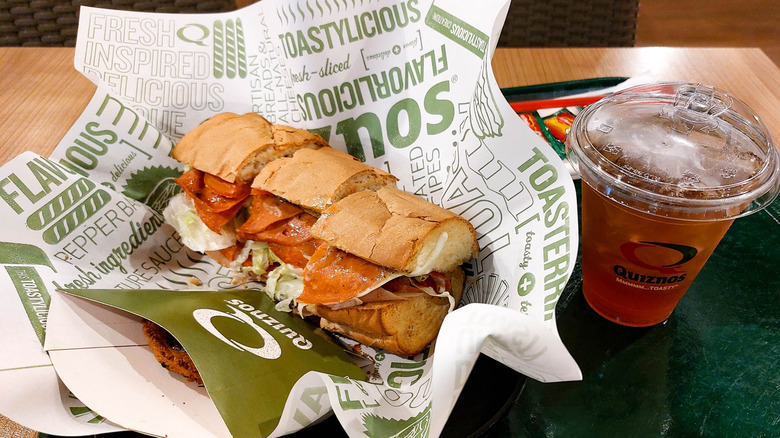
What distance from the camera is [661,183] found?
1.04 m

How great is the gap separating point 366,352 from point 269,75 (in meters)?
0.87

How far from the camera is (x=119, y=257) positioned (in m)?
1.56

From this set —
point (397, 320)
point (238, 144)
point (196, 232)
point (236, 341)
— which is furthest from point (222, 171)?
point (397, 320)

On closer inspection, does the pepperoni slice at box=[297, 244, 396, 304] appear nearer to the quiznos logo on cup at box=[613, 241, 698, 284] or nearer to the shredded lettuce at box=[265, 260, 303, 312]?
the shredded lettuce at box=[265, 260, 303, 312]

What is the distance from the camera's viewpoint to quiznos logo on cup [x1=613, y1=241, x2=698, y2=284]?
1127 mm

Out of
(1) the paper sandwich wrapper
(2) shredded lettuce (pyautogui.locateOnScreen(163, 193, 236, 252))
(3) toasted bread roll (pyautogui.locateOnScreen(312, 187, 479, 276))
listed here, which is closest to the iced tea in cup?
(1) the paper sandwich wrapper

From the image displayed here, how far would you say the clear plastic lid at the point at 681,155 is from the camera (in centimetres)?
104

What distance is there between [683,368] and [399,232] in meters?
0.65

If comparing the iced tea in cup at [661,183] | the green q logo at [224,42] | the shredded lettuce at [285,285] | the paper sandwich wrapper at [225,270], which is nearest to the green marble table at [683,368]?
the iced tea in cup at [661,183]

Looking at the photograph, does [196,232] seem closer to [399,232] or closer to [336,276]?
[336,276]

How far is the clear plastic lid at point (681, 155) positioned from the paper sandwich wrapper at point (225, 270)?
130 millimetres

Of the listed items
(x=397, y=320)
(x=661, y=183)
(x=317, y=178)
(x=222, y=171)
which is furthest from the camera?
(x=222, y=171)

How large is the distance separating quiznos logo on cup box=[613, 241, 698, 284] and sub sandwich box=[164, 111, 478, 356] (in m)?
0.32

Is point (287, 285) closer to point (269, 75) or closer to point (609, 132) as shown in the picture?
point (269, 75)
